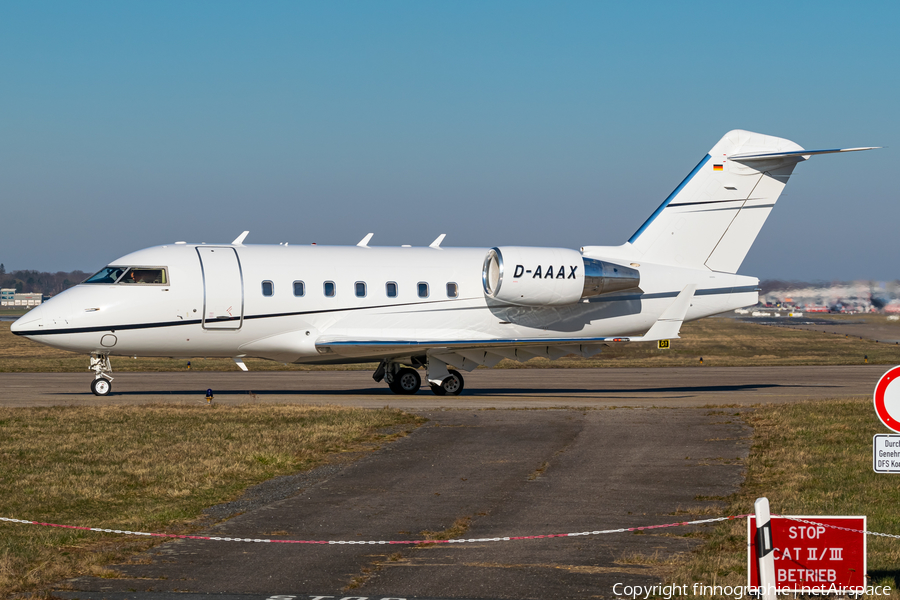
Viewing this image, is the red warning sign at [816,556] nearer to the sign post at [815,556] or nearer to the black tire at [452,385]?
the sign post at [815,556]

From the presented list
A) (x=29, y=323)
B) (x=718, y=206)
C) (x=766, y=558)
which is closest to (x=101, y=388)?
(x=29, y=323)

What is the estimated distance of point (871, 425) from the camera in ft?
63.7

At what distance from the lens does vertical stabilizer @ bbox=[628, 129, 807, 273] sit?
2852 centimetres

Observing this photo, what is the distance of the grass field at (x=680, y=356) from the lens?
4244cm

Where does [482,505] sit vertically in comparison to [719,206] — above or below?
below

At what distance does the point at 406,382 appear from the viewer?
28469 mm

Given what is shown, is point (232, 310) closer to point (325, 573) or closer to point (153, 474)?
point (153, 474)

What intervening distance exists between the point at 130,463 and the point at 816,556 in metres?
10.8

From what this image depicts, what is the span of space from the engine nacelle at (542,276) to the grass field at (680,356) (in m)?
13.4

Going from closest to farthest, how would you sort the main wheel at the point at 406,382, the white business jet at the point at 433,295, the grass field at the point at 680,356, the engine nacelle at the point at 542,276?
the white business jet at the point at 433,295, the engine nacelle at the point at 542,276, the main wheel at the point at 406,382, the grass field at the point at 680,356

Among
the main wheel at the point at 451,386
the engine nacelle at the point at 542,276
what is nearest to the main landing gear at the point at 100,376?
the main wheel at the point at 451,386

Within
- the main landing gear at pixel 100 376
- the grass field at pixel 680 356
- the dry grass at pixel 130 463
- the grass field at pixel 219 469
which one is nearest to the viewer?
the grass field at pixel 219 469

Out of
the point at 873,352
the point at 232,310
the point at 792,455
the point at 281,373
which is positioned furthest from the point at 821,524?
the point at 873,352

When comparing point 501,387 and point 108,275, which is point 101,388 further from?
point 501,387
